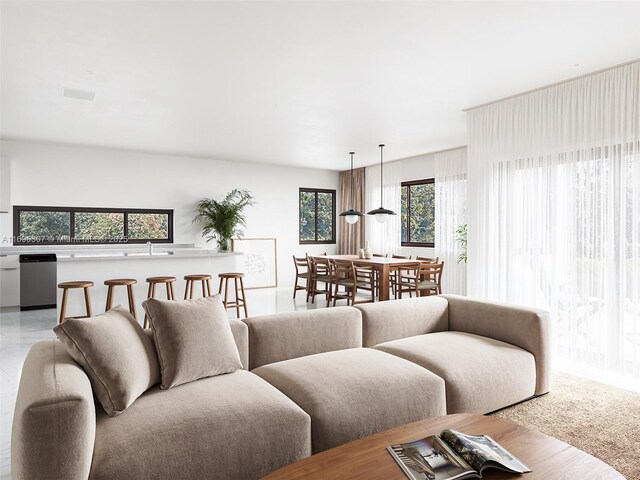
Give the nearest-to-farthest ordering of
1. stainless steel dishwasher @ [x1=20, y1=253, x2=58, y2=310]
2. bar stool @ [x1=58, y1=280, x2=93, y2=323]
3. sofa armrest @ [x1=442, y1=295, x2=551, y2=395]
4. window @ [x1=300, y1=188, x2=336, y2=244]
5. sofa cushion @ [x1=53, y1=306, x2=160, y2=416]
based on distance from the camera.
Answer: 1. sofa cushion @ [x1=53, y1=306, x2=160, y2=416]
2. sofa armrest @ [x1=442, y1=295, x2=551, y2=395]
3. bar stool @ [x1=58, y1=280, x2=93, y2=323]
4. stainless steel dishwasher @ [x1=20, y1=253, x2=58, y2=310]
5. window @ [x1=300, y1=188, x2=336, y2=244]

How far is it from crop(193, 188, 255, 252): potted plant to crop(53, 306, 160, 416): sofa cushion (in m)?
5.62

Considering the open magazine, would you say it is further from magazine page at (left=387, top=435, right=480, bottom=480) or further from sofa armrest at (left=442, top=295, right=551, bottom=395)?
sofa armrest at (left=442, top=295, right=551, bottom=395)

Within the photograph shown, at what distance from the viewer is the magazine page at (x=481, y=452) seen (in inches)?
58.6

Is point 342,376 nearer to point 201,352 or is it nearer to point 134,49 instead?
point 201,352

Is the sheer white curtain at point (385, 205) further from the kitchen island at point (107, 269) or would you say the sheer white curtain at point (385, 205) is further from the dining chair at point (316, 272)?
the kitchen island at point (107, 269)

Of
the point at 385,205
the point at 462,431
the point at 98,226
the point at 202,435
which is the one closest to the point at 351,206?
the point at 385,205

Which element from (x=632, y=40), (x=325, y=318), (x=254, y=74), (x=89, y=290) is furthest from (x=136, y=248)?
(x=632, y=40)

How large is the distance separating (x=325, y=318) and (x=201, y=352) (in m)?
0.99

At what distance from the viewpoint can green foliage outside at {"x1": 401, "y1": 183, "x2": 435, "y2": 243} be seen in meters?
8.26

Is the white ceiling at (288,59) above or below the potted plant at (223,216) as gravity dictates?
above

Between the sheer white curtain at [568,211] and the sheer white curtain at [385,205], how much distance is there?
3837 mm

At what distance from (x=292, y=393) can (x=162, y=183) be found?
6630 mm

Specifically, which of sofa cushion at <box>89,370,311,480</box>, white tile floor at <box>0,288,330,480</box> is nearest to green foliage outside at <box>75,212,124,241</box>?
white tile floor at <box>0,288,330,480</box>

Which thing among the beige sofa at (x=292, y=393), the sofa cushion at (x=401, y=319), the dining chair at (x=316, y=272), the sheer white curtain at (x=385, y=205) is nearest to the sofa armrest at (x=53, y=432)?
the beige sofa at (x=292, y=393)
